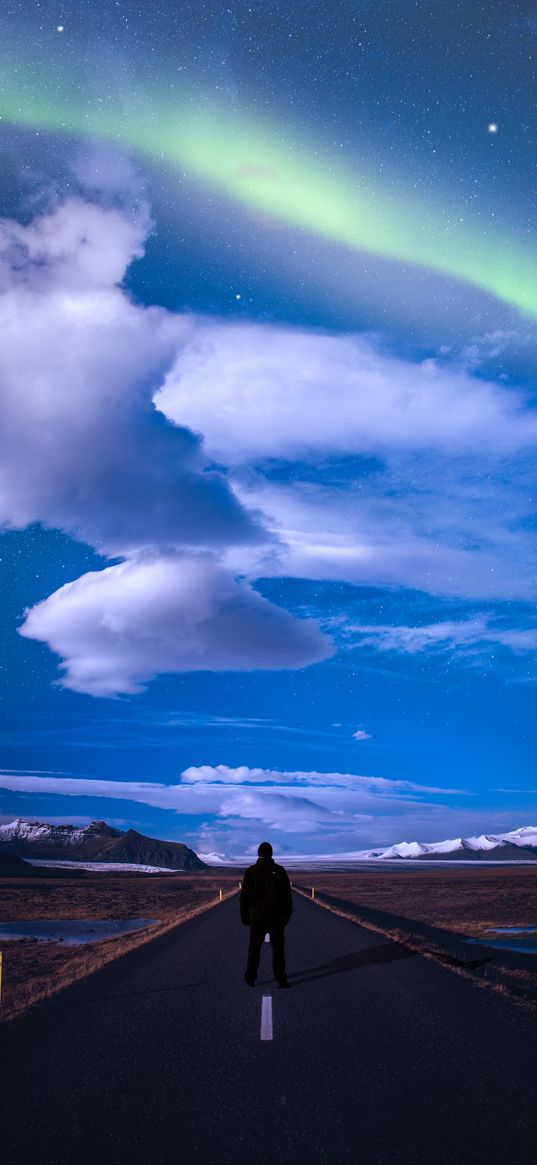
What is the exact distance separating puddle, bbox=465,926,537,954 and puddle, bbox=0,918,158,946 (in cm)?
1521

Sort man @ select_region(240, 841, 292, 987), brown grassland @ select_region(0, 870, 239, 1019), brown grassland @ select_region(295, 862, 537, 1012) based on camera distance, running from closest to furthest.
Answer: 1. man @ select_region(240, 841, 292, 987)
2. brown grassland @ select_region(0, 870, 239, 1019)
3. brown grassland @ select_region(295, 862, 537, 1012)

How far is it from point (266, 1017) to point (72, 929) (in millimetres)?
32951

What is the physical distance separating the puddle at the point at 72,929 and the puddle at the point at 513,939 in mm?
15209

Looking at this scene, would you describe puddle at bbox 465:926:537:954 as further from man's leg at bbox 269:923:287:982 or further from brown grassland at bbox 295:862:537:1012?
man's leg at bbox 269:923:287:982

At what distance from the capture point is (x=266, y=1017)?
9430mm

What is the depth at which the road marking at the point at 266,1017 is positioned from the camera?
8.47 metres

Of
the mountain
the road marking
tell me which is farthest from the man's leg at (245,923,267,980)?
the mountain

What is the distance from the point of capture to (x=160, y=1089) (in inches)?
253

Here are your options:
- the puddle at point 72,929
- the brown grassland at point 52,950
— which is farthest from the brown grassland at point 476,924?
the puddle at point 72,929

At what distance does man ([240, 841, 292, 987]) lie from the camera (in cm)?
1054

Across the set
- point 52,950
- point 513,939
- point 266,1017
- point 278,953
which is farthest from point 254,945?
point 513,939

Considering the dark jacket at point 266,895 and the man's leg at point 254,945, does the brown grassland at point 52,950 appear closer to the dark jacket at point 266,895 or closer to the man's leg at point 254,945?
the man's leg at point 254,945

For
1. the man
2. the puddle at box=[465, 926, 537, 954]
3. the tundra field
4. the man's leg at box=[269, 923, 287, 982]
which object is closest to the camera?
the man

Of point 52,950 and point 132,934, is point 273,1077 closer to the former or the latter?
point 52,950
